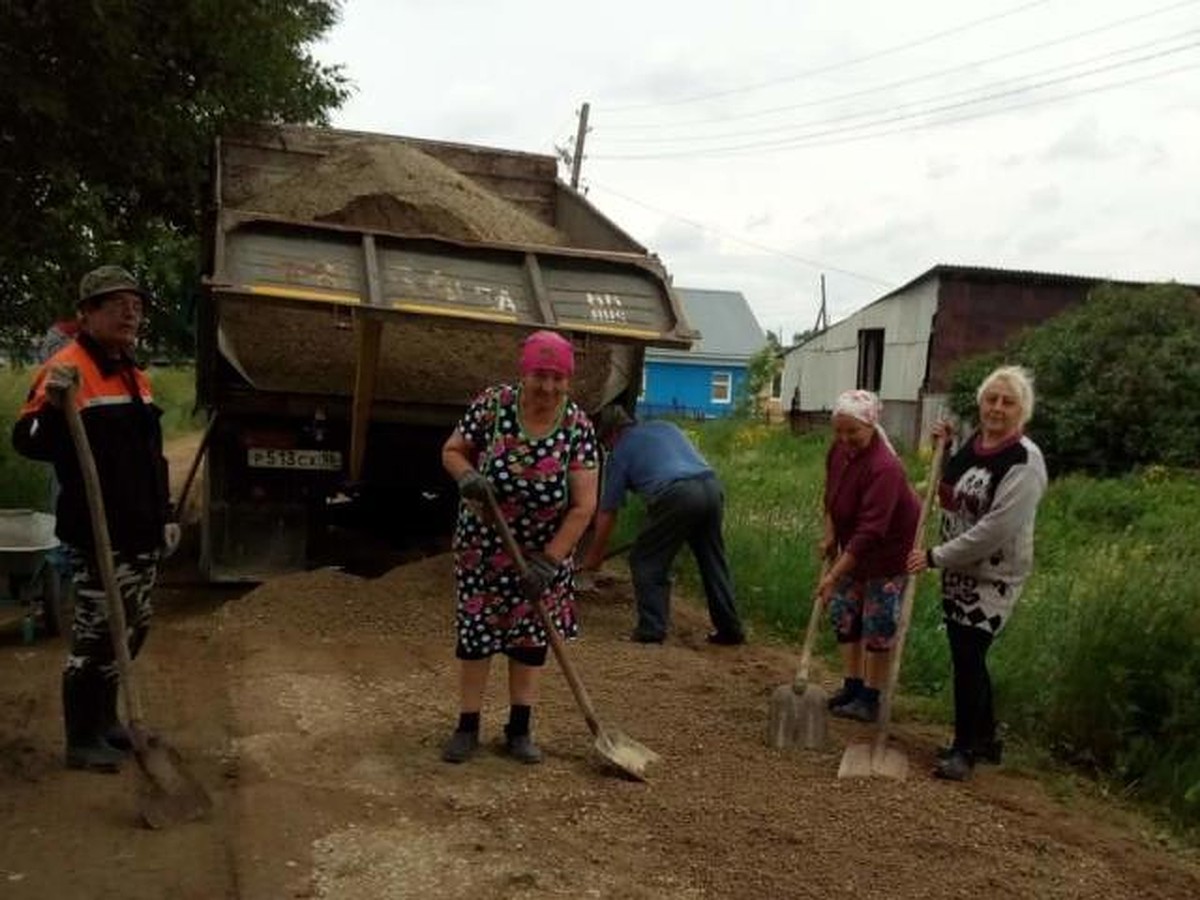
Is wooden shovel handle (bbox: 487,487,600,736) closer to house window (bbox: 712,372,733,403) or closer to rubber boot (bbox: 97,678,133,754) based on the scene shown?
rubber boot (bbox: 97,678,133,754)

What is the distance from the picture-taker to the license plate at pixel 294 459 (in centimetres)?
773

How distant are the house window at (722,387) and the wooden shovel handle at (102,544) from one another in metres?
45.5

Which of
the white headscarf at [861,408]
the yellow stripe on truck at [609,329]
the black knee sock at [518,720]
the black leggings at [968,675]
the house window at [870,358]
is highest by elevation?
the house window at [870,358]

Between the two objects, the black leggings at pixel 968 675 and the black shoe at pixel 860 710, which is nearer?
the black leggings at pixel 968 675

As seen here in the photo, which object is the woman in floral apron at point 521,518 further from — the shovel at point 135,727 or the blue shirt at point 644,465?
the blue shirt at point 644,465

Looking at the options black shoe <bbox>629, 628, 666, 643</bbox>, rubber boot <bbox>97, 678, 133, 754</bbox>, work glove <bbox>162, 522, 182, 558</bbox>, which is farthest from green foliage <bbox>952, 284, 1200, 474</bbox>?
rubber boot <bbox>97, 678, 133, 754</bbox>

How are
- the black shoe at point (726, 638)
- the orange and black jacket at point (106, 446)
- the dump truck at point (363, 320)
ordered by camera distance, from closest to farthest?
the orange and black jacket at point (106, 446), the dump truck at point (363, 320), the black shoe at point (726, 638)

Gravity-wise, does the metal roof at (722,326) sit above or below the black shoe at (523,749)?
above

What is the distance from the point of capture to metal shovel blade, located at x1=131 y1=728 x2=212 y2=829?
13.1 ft

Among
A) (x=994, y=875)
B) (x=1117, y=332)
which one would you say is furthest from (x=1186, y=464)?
(x=994, y=875)

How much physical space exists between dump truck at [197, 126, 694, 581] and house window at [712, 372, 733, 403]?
4028 cm

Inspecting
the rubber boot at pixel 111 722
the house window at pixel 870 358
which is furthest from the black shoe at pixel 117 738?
the house window at pixel 870 358

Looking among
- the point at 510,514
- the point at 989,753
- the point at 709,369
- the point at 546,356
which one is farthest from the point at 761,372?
the point at 546,356

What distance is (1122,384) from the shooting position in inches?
639
